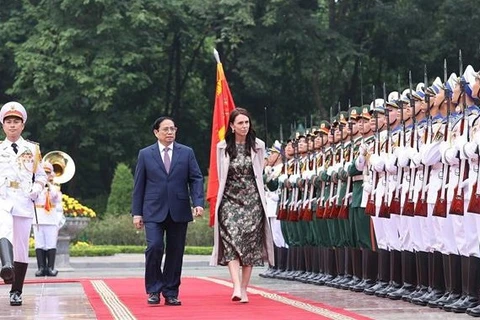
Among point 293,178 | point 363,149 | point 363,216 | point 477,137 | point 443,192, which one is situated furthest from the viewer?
point 293,178

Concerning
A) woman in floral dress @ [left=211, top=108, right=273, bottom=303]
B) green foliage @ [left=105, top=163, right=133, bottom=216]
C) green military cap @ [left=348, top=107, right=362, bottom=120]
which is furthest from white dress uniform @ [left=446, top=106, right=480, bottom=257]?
green foliage @ [left=105, top=163, right=133, bottom=216]

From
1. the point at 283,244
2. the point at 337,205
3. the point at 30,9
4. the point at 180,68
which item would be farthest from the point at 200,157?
the point at 337,205

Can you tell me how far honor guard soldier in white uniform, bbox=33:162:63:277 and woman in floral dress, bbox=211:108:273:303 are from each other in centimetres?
898

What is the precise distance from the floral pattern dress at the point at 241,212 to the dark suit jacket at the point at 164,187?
310mm

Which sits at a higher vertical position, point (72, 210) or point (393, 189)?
point (72, 210)

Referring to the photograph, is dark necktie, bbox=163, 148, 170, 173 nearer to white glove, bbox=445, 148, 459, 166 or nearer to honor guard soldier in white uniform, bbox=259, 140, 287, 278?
white glove, bbox=445, 148, 459, 166

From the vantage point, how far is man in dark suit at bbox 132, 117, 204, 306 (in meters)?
13.2

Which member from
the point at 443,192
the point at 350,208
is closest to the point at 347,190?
the point at 350,208

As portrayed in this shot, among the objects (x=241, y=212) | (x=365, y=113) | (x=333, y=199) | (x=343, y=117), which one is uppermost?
(x=343, y=117)

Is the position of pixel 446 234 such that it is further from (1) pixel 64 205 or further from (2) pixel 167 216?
(1) pixel 64 205

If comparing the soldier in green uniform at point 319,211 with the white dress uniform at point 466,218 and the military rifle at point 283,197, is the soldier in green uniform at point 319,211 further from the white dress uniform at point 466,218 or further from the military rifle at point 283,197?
the white dress uniform at point 466,218

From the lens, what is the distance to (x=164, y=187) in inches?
524

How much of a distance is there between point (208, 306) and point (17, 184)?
228cm

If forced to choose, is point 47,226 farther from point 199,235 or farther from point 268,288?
point 199,235
